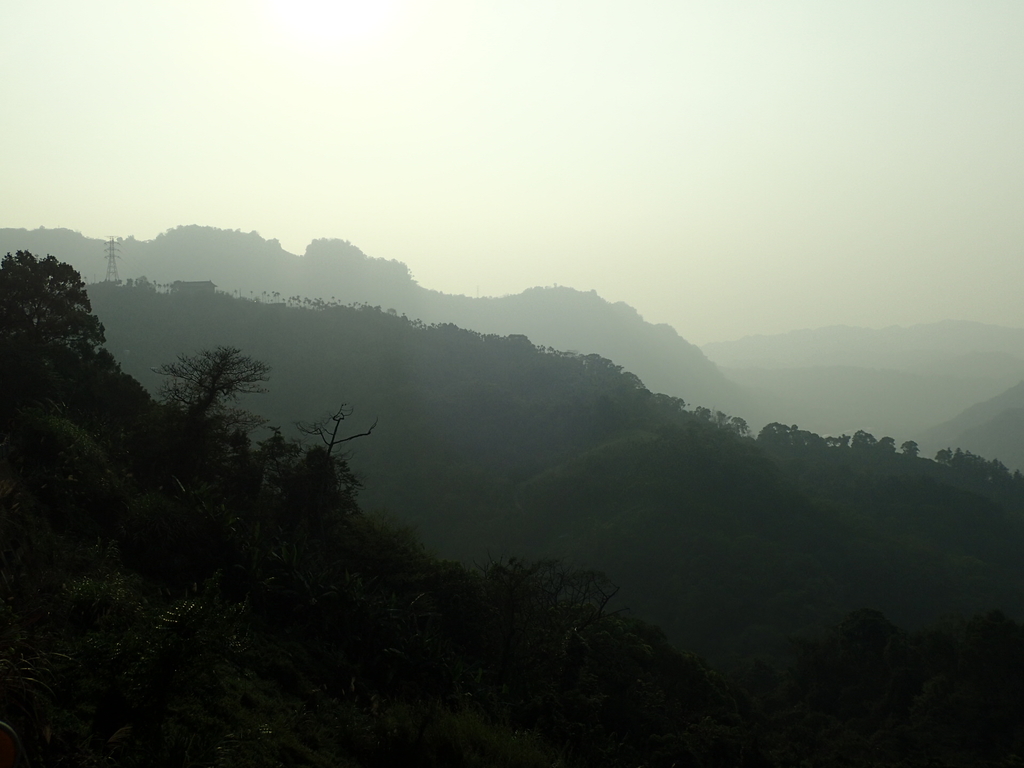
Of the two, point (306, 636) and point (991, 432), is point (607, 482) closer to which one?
point (306, 636)

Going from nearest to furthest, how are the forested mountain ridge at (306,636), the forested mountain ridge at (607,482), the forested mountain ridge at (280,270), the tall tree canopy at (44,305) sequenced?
the forested mountain ridge at (306,636) → the tall tree canopy at (44,305) → the forested mountain ridge at (607,482) → the forested mountain ridge at (280,270)

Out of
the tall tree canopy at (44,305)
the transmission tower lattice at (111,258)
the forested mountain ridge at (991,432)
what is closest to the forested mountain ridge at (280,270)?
the forested mountain ridge at (991,432)

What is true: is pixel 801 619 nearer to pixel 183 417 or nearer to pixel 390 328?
pixel 183 417

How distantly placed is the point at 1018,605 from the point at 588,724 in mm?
51403

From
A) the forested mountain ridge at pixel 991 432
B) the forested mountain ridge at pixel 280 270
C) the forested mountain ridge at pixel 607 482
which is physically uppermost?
the forested mountain ridge at pixel 280 270

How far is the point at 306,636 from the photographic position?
13.8 metres

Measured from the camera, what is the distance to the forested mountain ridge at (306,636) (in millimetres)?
6371

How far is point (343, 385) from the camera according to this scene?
80.3m

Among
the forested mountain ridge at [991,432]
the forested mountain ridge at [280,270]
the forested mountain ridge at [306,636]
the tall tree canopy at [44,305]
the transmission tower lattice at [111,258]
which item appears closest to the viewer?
the forested mountain ridge at [306,636]

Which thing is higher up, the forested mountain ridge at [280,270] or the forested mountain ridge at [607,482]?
the forested mountain ridge at [280,270]

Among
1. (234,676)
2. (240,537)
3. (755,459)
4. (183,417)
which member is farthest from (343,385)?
(234,676)

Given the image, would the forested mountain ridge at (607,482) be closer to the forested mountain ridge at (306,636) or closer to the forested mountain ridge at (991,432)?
the forested mountain ridge at (306,636)

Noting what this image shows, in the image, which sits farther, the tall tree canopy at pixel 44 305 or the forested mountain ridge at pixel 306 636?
the tall tree canopy at pixel 44 305

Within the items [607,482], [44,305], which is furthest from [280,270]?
[44,305]
